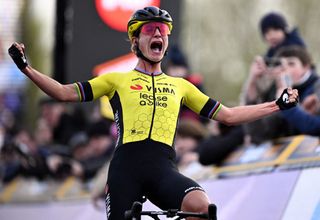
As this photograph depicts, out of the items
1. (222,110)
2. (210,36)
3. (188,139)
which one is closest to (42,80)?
(222,110)

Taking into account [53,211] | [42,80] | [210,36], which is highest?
[42,80]

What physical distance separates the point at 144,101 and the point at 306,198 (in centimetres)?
201

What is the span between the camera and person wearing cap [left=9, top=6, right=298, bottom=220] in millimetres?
10766

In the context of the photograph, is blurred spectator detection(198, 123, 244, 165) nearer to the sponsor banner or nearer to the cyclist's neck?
the sponsor banner

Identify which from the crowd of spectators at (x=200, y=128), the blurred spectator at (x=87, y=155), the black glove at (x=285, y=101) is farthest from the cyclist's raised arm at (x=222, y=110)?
the blurred spectator at (x=87, y=155)

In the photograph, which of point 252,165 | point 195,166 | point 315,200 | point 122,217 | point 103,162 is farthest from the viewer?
point 103,162

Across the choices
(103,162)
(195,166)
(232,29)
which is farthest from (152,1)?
(232,29)

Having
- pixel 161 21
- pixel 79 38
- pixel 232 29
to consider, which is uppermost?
pixel 161 21

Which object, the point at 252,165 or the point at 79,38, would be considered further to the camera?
the point at 79,38

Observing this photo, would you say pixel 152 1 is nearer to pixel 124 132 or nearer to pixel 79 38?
pixel 79 38

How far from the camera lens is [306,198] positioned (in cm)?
1222

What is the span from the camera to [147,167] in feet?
35.7

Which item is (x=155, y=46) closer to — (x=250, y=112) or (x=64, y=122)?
(x=250, y=112)

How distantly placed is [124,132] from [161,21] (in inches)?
37.9
